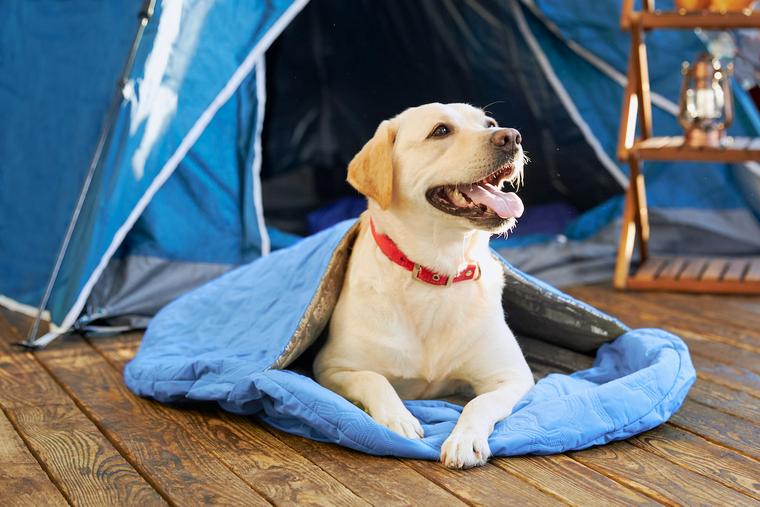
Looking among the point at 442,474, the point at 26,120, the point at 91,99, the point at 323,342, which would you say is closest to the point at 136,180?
the point at 91,99

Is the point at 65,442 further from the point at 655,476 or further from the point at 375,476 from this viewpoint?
the point at 655,476

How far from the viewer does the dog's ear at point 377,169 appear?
2303 millimetres

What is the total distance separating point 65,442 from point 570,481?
1100mm

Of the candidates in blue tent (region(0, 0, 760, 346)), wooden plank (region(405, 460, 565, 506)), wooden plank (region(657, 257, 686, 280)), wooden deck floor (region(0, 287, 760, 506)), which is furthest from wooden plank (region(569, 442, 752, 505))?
wooden plank (region(657, 257, 686, 280))

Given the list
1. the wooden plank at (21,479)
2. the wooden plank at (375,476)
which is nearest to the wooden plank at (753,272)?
the wooden plank at (375,476)

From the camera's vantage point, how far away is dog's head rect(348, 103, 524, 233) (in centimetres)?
222

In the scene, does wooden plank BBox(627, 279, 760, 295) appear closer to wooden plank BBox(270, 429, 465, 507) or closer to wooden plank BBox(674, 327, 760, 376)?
wooden plank BBox(674, 327, 760, 376)

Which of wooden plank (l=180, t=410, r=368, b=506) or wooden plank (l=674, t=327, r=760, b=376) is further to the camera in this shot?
wooden plank (l=674, t=327, r=760, b=376)

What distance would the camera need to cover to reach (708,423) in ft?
7.97

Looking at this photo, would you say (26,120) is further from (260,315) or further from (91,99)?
(260,315)

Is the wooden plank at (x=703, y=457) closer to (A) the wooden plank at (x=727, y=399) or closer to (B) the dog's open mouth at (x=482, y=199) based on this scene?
(A) the wooden plank at (x=727, y=399)

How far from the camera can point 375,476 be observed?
204 cm

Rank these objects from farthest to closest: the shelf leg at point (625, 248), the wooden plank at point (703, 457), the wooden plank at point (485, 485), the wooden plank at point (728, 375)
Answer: the shelf leg at point (625, 248) → the wooden plank at point (728, 375) → the wooden plank at point (703, 457) → the wooden plank at point (485, 485)

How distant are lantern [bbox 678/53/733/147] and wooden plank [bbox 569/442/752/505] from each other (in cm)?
199
